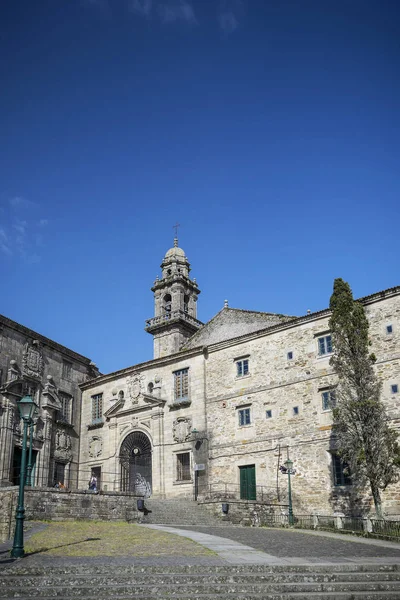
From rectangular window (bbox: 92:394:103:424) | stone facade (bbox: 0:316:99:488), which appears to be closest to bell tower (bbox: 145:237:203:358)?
rectangular window (bbox: 92:394:103:424)

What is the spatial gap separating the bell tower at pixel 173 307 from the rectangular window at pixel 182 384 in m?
5.87

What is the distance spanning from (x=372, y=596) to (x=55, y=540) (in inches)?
320

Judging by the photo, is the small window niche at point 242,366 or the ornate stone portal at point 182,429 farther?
the ornate stone portal at point 182,429

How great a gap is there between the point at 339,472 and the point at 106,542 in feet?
42.1

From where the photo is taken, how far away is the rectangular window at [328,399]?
25109mm

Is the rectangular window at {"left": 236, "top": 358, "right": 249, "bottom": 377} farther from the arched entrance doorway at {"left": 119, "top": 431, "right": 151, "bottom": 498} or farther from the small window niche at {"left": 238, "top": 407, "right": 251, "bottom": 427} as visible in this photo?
the arched entrance doorway at {"left": 119, "top": 431, "right": 151, "bottom": 498}

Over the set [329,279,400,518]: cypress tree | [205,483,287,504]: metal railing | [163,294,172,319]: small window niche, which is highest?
[163,294,172,319]: small window niche

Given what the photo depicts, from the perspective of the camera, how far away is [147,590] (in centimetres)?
998

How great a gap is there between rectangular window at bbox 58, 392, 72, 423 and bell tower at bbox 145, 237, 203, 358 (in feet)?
22.2

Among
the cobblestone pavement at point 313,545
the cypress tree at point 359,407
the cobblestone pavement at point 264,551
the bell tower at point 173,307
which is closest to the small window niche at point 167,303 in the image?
the bell tower at point 173,307

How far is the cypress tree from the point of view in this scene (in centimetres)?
2223

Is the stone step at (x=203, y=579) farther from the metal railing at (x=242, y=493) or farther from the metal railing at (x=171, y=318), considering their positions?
the metal railing at (x=171, y=318)

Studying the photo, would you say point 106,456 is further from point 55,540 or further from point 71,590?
point 71,590

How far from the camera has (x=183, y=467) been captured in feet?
98.4
